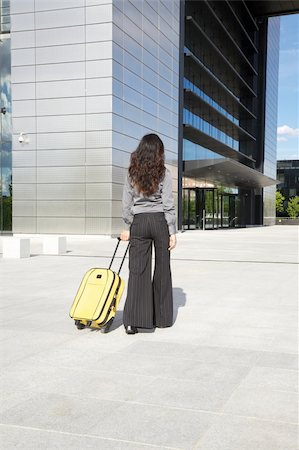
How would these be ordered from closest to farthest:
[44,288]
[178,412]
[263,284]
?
[178,412] → [44,288] → [263,284]

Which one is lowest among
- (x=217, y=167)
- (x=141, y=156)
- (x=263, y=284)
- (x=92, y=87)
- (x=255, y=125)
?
(x=263, y=284)

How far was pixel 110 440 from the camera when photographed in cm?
280

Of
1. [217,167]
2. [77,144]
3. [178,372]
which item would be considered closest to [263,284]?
[178,372]

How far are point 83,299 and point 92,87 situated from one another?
2178cm

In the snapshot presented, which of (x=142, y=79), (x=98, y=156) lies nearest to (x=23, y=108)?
(x=98, y=156)

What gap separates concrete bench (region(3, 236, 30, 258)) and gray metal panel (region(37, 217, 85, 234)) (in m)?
11.8

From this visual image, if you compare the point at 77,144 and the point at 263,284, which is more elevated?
the point at 77,144

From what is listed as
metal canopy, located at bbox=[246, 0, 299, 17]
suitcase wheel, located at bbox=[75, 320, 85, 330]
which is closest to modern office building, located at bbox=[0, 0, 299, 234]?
suitcase wheel, located at bbox=[75, 320, 85, 330]

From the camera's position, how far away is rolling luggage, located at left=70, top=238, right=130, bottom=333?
5.12 m

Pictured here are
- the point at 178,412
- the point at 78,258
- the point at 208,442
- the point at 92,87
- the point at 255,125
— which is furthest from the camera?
the point at 255,125

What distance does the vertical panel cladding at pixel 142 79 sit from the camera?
26.1m

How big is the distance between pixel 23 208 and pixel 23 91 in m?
6.05

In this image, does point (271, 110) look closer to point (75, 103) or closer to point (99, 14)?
point (99, 14)

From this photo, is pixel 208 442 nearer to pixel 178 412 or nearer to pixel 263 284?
pixel 178 412
